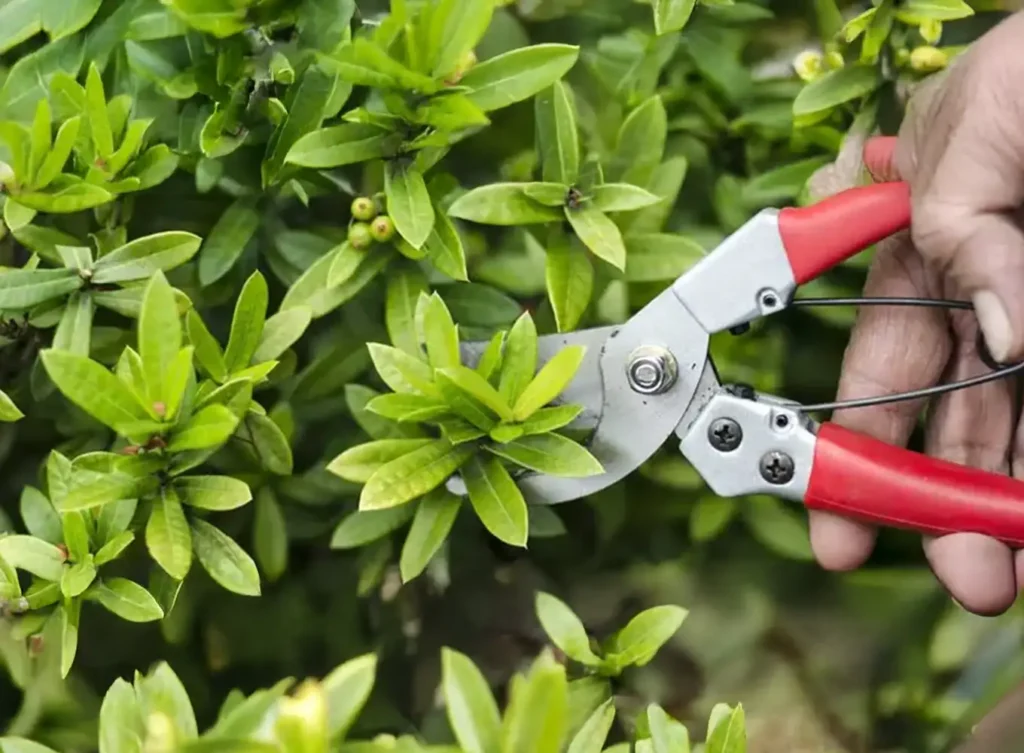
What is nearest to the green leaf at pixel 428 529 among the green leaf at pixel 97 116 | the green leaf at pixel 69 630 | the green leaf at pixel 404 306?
the green leaf at pixel 404 306

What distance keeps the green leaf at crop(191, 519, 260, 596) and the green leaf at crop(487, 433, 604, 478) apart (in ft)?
0.56

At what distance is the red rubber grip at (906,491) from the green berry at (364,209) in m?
0.35

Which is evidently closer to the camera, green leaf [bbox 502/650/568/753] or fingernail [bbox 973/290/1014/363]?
green leaf [bbox 502/650/568/753]

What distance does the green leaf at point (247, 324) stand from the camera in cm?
57

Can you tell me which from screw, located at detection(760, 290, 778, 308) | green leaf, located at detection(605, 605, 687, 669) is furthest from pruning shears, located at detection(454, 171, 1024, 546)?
green leaf, located at detection(605, 605, 687, 669)

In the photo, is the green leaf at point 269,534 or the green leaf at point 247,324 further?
the green leaf at point 269,534

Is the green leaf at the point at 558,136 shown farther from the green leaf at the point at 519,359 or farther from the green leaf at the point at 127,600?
the green leaf at the point at 127,600

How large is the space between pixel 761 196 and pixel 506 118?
21 centimetres

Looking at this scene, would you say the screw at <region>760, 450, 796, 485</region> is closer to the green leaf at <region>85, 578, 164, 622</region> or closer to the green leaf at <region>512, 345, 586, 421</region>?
the green leaf at <region>512, 345, 586, 421</region>

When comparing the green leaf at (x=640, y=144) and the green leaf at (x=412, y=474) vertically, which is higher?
the green leaf at (x=640, y=144)

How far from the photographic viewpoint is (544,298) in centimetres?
74

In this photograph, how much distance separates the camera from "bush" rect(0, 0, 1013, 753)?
55 cm

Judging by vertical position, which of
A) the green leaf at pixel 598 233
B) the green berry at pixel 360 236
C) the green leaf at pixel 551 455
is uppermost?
the green berry at pixel 360 236

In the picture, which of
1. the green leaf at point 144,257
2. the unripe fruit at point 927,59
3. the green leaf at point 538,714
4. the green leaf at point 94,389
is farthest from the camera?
the unripe fruit at point 927,59
